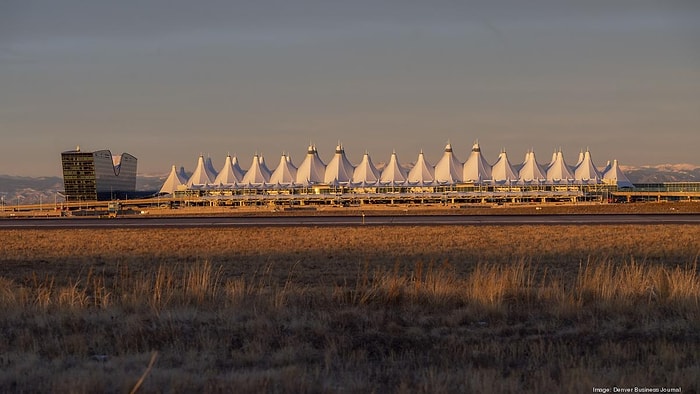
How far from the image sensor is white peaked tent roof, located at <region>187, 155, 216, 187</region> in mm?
117312

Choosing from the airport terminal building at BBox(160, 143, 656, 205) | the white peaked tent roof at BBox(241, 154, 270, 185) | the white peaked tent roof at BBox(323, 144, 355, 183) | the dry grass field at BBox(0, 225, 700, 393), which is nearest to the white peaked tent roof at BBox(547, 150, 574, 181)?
the airport terminal building at BBox(160, 143, 656, 205)

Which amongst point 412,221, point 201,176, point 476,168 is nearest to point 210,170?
point 201,176

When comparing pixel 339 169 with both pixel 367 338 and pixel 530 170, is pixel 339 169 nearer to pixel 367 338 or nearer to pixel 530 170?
pixel 530 170

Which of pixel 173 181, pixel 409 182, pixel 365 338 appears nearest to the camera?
pixel 365 338

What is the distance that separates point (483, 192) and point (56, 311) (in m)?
93.8

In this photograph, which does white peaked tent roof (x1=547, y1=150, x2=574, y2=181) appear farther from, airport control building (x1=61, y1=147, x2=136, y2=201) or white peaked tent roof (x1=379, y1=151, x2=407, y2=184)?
airport control building (x1=61, y1=147, x2=136, y2=201)

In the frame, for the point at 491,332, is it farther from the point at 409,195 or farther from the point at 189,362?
the point at 409,195

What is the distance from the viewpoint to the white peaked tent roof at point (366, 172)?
4320 inches

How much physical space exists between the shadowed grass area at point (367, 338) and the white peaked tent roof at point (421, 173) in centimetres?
9485

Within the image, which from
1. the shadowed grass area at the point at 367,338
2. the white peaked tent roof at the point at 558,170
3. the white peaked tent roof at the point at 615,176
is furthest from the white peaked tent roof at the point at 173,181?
the shadowed grass area at the point at 367,338

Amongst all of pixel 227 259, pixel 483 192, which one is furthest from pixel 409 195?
pixel 227 259

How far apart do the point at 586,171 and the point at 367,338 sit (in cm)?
10490

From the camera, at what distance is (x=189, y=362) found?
28.1 ft

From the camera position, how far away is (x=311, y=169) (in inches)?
4400
